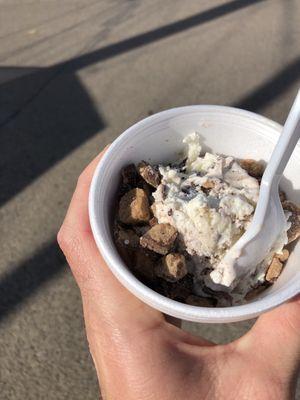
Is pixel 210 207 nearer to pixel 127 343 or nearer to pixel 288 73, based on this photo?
pixel 127 343

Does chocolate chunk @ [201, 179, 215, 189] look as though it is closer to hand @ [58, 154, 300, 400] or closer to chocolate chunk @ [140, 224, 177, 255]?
chocolate chunk @ [140, 224, 177, 255]

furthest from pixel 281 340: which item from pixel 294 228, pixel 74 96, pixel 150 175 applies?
pixel 74 96

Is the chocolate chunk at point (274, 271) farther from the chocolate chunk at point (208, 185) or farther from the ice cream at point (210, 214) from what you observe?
the chocolate chunk at point (208, 185)

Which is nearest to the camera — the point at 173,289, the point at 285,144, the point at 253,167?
the point at 285,144

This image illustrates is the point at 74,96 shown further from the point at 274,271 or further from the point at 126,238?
the point at 274,271

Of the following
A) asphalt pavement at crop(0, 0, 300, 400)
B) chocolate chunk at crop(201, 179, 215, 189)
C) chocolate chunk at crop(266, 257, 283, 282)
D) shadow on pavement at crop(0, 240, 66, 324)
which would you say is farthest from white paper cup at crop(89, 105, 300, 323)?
shadow on pavement at crop(0, 240, 66, 324)

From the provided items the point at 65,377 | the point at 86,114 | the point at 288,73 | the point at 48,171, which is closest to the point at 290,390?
the point at 65,377
